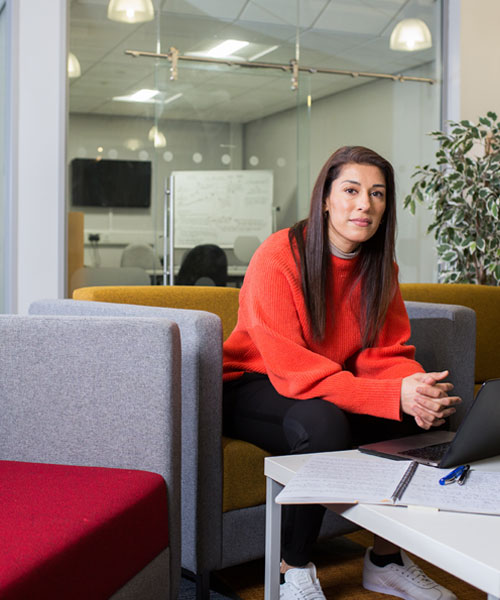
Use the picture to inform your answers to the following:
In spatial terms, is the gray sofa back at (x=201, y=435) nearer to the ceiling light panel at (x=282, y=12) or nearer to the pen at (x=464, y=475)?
the pen at (x=464, y=475)

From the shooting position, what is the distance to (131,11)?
438 cm

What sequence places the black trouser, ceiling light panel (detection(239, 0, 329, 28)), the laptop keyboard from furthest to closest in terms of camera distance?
ceiling light panel (detection(239, 0, 329, 28)), the black trouser, the laptop keyboard

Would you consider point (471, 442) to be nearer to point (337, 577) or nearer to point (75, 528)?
point (75, 528)

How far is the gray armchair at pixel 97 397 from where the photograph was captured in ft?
5.01

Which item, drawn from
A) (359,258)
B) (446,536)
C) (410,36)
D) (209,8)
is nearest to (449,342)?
(359,258)

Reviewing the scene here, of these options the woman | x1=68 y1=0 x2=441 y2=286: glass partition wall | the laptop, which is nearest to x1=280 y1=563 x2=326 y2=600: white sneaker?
the woman

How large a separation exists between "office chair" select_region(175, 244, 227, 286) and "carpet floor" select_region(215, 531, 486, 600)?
249 cm

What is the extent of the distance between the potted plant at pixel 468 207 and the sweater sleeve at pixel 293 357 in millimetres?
2449

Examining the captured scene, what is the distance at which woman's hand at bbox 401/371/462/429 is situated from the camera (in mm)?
1635

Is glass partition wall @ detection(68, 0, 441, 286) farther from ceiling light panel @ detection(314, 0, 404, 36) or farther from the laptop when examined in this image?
the laptop

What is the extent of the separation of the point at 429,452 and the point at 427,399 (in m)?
0.22

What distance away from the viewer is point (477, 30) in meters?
5.15

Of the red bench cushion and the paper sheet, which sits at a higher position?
the paper sheet

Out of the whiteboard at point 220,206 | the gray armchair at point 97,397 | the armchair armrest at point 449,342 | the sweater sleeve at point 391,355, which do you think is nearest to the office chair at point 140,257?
the whiteboard at point 220,206
